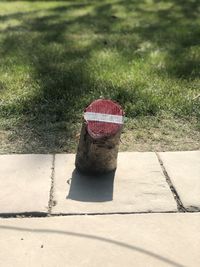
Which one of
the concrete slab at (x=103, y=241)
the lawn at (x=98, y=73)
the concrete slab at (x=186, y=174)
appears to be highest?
the concrete slab at (x=103, y=241)

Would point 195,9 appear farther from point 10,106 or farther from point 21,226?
point 21,226

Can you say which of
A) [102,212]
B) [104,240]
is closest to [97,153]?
[102,212]

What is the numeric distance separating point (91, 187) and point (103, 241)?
0.58 meters

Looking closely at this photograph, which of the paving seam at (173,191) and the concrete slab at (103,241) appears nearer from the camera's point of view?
the concrete slab at (103,241)

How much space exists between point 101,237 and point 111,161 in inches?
28.8

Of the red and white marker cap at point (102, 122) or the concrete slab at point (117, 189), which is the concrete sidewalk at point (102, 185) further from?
the red and white marker cap at point (102, 122)

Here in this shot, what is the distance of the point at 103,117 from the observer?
3436 millimetres

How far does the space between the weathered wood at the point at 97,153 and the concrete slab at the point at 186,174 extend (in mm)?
403

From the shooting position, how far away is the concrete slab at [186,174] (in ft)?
10.7

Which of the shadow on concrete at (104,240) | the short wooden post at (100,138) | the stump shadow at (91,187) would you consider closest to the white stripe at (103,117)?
the short wooden post at (100,138)

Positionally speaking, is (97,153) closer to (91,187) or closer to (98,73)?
(91,187)

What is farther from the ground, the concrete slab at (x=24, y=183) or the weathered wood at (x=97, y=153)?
the weathered wood at (x=97, y=153)

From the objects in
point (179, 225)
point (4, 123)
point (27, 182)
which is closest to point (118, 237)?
point (179, 225)

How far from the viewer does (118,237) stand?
2.89 meters
